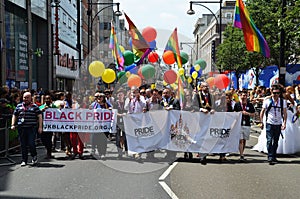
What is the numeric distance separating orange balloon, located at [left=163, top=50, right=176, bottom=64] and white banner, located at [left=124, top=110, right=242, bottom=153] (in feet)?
12.4

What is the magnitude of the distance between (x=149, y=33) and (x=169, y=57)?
3.65 ft

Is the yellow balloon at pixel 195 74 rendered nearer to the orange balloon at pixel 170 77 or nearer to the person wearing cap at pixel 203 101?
the orange balloon at pixel 170 77

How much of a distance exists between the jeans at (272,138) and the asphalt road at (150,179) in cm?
29

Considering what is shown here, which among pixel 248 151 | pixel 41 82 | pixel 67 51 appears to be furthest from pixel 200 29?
pixel 248 151

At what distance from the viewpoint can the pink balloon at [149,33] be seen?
14.2 m

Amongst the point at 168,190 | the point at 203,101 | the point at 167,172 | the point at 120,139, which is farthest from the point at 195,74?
the point at 168,190

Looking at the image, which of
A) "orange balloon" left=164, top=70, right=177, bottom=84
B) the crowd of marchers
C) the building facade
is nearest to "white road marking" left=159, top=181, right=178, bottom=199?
the crowd of marchers

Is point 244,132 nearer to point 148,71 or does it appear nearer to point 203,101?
point 203,101

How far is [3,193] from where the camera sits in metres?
6.99

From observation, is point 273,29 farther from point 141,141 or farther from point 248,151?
point 141,141

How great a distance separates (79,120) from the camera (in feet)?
35.9

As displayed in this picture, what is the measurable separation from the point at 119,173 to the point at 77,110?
2.86 m

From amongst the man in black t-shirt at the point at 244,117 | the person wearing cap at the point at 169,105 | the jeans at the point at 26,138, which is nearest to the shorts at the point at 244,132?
the man in black t-shirt at the point at 244,117

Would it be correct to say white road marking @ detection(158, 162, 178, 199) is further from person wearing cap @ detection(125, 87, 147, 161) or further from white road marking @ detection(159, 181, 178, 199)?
person wearing cap @ detection(125, 87, 147, 161)
